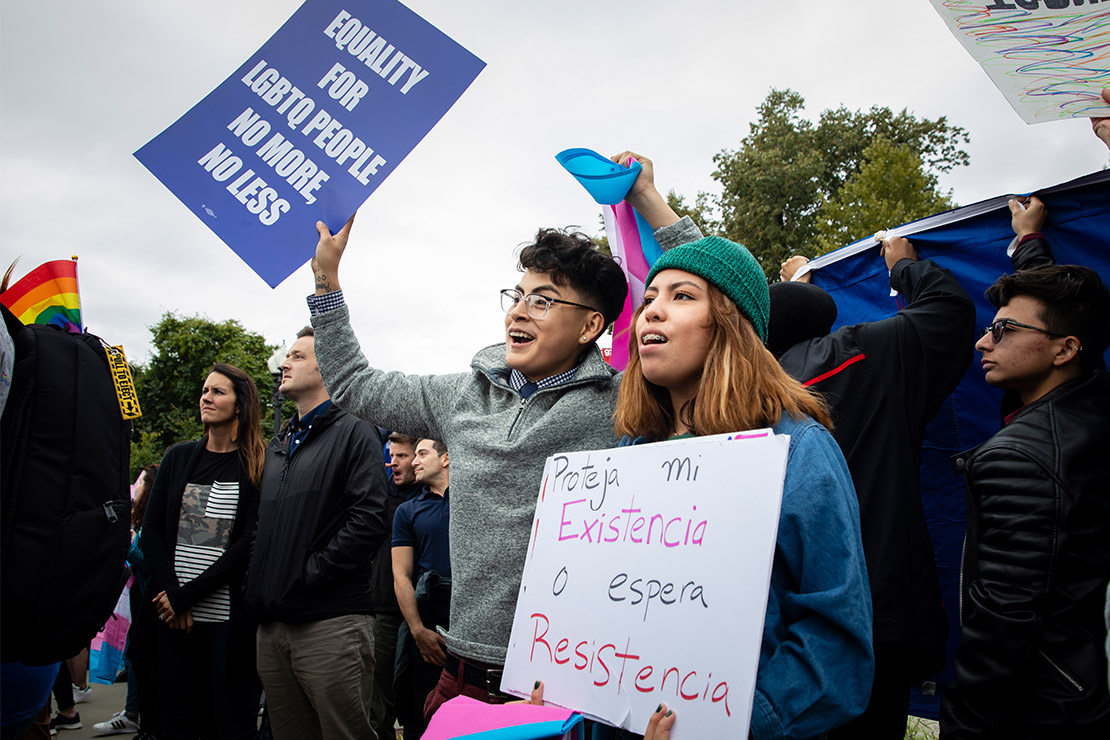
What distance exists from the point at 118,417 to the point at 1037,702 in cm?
288

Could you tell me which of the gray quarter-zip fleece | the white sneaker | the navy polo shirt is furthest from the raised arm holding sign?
the white sneaker

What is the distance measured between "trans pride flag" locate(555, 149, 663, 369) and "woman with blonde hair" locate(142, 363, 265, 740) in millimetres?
2568

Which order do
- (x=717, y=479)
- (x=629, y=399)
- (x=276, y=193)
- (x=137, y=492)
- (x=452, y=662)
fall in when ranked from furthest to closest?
(x=137, y=492) < (x=276, y=193) < (x=452, y=662) < (x=629, y=399) < (x=717, y=479)

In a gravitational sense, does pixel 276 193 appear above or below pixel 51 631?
above

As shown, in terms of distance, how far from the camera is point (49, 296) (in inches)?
141

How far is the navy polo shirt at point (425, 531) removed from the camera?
4254 mm

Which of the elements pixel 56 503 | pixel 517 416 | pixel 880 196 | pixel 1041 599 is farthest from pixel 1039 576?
pixel 880 196

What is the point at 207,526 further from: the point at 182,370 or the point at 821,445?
the point at 182,370

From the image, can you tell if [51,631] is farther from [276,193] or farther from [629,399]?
[629,399]

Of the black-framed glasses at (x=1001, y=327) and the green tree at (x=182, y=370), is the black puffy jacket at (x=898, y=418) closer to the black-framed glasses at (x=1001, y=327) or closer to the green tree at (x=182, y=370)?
the black-framed glasses at (x=1001, y=327)

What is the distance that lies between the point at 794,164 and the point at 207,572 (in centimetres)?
2454

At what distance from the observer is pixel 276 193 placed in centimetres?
234

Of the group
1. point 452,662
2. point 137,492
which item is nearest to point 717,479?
point 452,662

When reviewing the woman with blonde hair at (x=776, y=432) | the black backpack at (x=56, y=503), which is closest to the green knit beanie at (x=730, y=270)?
the woman with blonde hair at (x=776, y=432)
